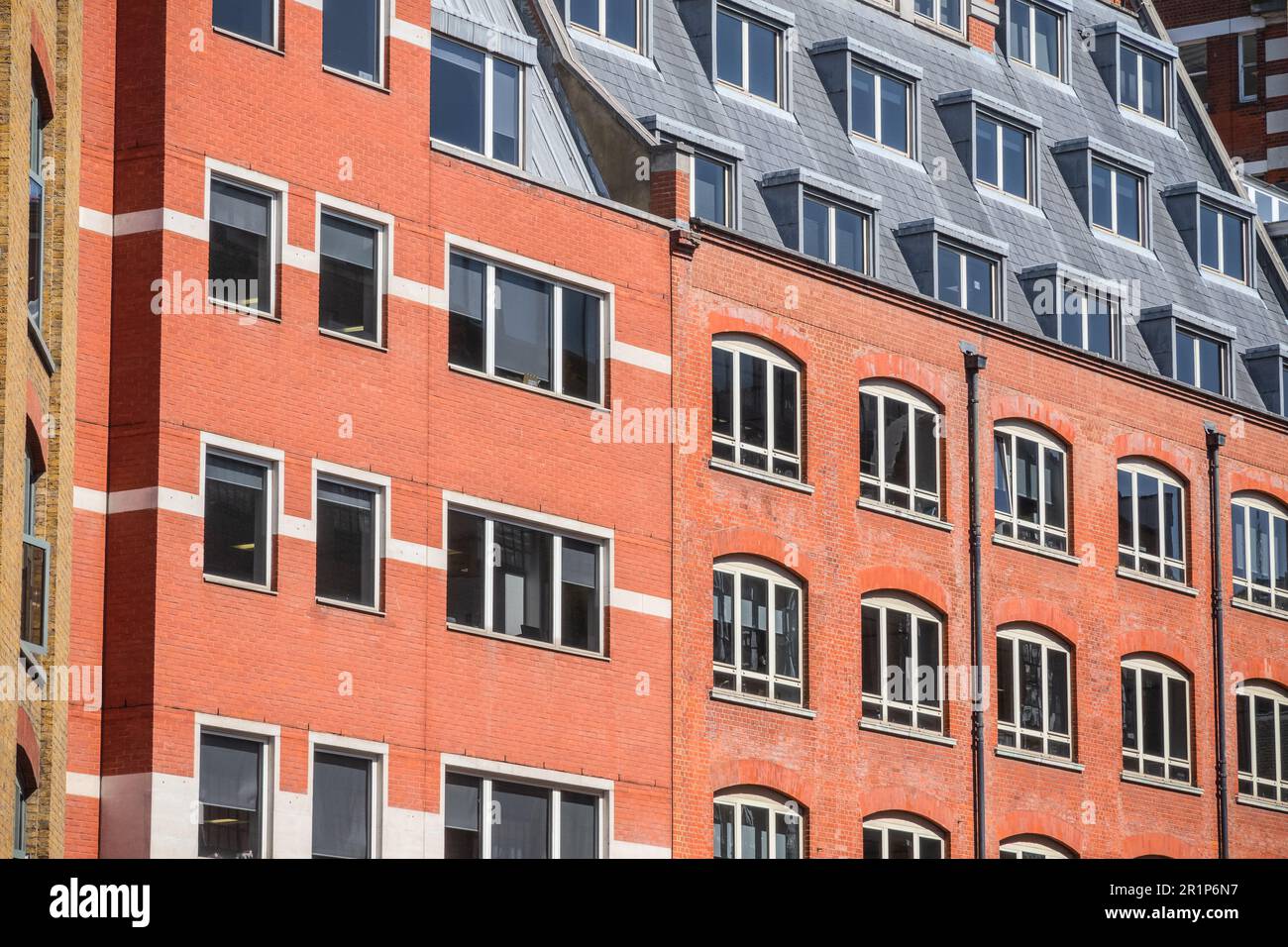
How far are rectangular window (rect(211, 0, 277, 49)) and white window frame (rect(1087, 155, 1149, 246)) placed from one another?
75.2 ft

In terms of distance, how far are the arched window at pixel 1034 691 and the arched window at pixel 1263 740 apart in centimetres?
539

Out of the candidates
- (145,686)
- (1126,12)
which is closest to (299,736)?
(145,686)

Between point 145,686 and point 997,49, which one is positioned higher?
point 997,49

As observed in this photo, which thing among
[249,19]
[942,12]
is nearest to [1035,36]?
[942,12]

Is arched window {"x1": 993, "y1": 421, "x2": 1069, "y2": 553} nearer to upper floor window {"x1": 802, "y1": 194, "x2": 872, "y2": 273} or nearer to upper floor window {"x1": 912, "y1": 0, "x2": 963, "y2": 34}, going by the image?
upper floor window {"x1": 802, "y1": 194, "x2": 872, "y2": 273}

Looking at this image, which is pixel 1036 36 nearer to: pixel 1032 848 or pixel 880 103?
pixel 880 103

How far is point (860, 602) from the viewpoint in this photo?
4388 cm

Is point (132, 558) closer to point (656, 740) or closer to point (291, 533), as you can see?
point (291, 533)

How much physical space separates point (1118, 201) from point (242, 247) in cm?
2503

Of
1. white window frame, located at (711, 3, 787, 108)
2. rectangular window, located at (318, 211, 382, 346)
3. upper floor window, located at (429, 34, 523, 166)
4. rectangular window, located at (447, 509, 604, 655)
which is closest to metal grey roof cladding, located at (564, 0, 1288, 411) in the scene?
white window frame, located at (711, 3, 787, 108)

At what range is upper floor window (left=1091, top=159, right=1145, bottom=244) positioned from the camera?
54.8 meters

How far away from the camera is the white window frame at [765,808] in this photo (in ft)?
133
